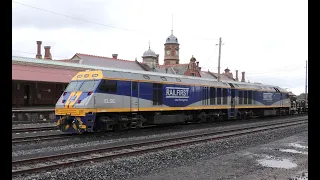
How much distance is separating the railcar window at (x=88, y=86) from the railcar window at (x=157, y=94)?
4.15m

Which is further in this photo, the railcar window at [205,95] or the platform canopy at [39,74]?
the platform canopy at [39,74]

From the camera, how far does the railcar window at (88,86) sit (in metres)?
15.3

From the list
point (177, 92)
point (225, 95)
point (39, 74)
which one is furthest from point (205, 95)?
point (39, 74)

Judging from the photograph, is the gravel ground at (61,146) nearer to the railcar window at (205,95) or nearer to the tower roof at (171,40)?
the railcar window at (205,95)

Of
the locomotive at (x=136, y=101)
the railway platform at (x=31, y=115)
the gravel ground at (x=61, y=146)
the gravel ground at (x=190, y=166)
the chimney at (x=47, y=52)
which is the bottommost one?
the gravel ground at (x=190, y=166)

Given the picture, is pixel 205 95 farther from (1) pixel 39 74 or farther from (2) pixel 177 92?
(1) pixel 39 74

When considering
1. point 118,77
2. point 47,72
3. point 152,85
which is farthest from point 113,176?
point 47,72

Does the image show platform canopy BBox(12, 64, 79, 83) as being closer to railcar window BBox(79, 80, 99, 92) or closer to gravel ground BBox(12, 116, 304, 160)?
railcar window BBox(79, 80, 99, 92)

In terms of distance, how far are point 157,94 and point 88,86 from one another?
4.61 m

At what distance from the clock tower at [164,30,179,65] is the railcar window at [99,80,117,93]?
76594mm

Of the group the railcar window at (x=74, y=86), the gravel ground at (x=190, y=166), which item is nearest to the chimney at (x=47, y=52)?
the railcar window at (x=74, y=86)

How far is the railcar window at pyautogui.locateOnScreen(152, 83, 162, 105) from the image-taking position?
60.2ft

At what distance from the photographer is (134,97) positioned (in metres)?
17.0

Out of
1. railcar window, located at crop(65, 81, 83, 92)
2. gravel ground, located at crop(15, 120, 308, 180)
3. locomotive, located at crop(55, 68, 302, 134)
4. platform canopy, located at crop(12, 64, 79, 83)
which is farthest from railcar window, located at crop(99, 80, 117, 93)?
platform canopy, located at crop(12, 64, 79, 83)
